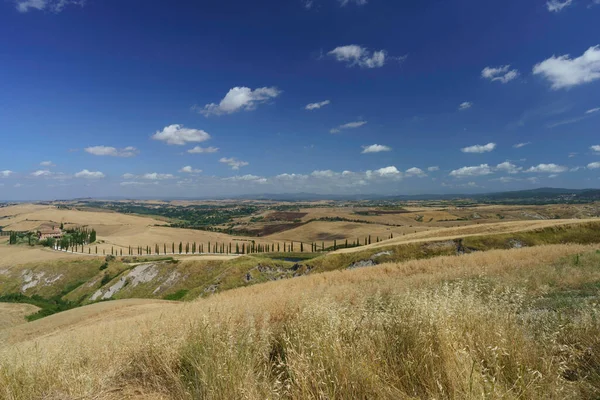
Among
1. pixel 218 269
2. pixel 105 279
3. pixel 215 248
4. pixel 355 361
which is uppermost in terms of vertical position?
pixel 355 361

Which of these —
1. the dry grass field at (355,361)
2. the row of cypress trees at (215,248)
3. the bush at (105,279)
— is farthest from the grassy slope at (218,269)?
the dry grass field at (355,361)

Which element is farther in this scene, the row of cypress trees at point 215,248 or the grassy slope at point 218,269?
the row of cypress trees at point 215,248

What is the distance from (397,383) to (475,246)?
43.3 metres

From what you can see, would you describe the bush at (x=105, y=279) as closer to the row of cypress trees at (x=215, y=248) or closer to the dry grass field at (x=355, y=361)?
the row of cypress trees at (x=215, y=248)

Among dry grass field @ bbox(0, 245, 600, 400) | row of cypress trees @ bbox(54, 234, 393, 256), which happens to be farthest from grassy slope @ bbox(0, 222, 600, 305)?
dry grass field @ bbox(0, 245, 600, 400)

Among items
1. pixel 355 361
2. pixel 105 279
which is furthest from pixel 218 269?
pixel 355 361

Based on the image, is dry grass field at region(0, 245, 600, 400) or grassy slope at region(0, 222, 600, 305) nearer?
dry grass field at region(0, 245, 600, 400)

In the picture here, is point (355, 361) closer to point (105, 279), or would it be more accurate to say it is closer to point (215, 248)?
point (105, 279)

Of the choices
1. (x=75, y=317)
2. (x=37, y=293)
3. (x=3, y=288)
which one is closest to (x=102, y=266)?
(x=37, y=293)

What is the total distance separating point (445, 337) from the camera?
12.9 ft

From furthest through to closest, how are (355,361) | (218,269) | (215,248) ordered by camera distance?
(215,248) → (218,269) → (355,361)

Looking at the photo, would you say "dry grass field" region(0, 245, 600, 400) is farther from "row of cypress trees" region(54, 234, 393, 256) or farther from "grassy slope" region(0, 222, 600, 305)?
"row of cypress trees" region(54, 234, 393, 256)

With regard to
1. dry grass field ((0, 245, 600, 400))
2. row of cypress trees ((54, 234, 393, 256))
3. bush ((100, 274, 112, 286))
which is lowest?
row of cypress trees ((54, 234, 393, 256))

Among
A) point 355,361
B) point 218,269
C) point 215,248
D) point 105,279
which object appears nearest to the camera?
point 355,361
